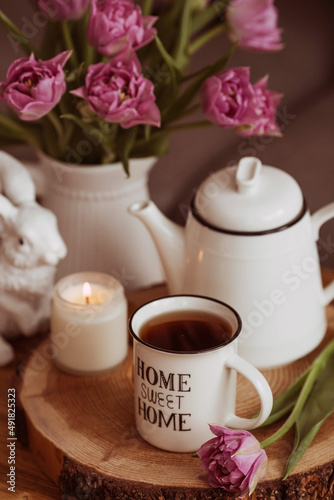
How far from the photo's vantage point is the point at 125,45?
801mm

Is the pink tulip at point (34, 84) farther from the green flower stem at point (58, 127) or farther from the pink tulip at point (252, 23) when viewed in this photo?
the pink tulip at point (252, 23)

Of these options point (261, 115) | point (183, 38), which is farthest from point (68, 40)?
point (261, 115)

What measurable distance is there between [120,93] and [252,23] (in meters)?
0.25

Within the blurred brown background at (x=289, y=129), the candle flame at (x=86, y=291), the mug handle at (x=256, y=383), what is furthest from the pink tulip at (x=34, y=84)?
the blurred brown background at (x=289, y=129)

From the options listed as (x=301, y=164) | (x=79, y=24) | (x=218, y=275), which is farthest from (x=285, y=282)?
(x=301, y=164)

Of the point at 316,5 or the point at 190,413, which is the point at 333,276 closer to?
the point at 190,413

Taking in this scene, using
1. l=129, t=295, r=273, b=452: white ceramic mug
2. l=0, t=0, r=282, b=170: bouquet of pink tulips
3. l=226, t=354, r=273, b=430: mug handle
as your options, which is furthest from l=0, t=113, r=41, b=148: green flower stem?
l=226, t=354, r=273, b=430: mug handle

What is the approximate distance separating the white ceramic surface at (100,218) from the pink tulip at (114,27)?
18 centimetres

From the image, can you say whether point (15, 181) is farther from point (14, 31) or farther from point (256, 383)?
point (256, 383)

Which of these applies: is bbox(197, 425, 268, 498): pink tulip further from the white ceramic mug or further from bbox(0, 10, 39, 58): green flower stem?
bbox(0, 10, 39, 58): green flower stem

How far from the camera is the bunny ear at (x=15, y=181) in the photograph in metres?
0.86

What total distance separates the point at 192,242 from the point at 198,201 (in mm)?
49

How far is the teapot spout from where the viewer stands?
854 mm

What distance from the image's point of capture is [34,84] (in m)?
0.77
